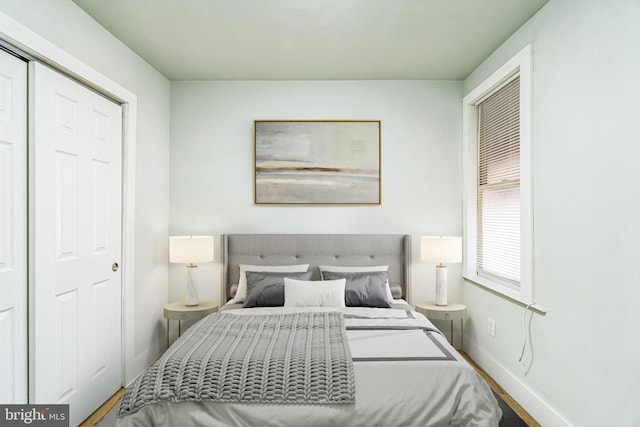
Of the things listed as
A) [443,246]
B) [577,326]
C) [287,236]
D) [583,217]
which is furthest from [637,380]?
[287,236]

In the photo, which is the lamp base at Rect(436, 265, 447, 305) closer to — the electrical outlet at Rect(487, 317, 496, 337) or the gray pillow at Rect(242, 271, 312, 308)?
the electrical outlet at Rect(487, 317, 496, 337)

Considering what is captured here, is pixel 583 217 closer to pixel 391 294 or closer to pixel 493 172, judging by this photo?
pixel 493 172

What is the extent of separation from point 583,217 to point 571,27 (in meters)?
1.11

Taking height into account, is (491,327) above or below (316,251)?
below

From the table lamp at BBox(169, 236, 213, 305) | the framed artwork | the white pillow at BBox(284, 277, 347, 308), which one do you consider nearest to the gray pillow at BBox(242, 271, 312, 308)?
the white pillow at BBox(284, 277, 347, 308)

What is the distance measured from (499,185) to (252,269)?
2314 mm

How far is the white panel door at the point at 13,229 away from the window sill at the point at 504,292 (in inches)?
123

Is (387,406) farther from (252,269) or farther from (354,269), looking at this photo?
(252,269)

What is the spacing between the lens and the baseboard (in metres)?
2.48

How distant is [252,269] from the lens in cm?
374

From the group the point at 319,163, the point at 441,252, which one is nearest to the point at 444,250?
the point at 441,252

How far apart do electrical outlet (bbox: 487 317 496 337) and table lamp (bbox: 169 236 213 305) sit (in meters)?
2.53

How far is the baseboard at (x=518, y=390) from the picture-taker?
2484 mm

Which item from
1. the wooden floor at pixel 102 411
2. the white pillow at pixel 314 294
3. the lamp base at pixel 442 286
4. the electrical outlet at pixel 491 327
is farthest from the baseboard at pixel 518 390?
the wooden floor at pixel 102 411
